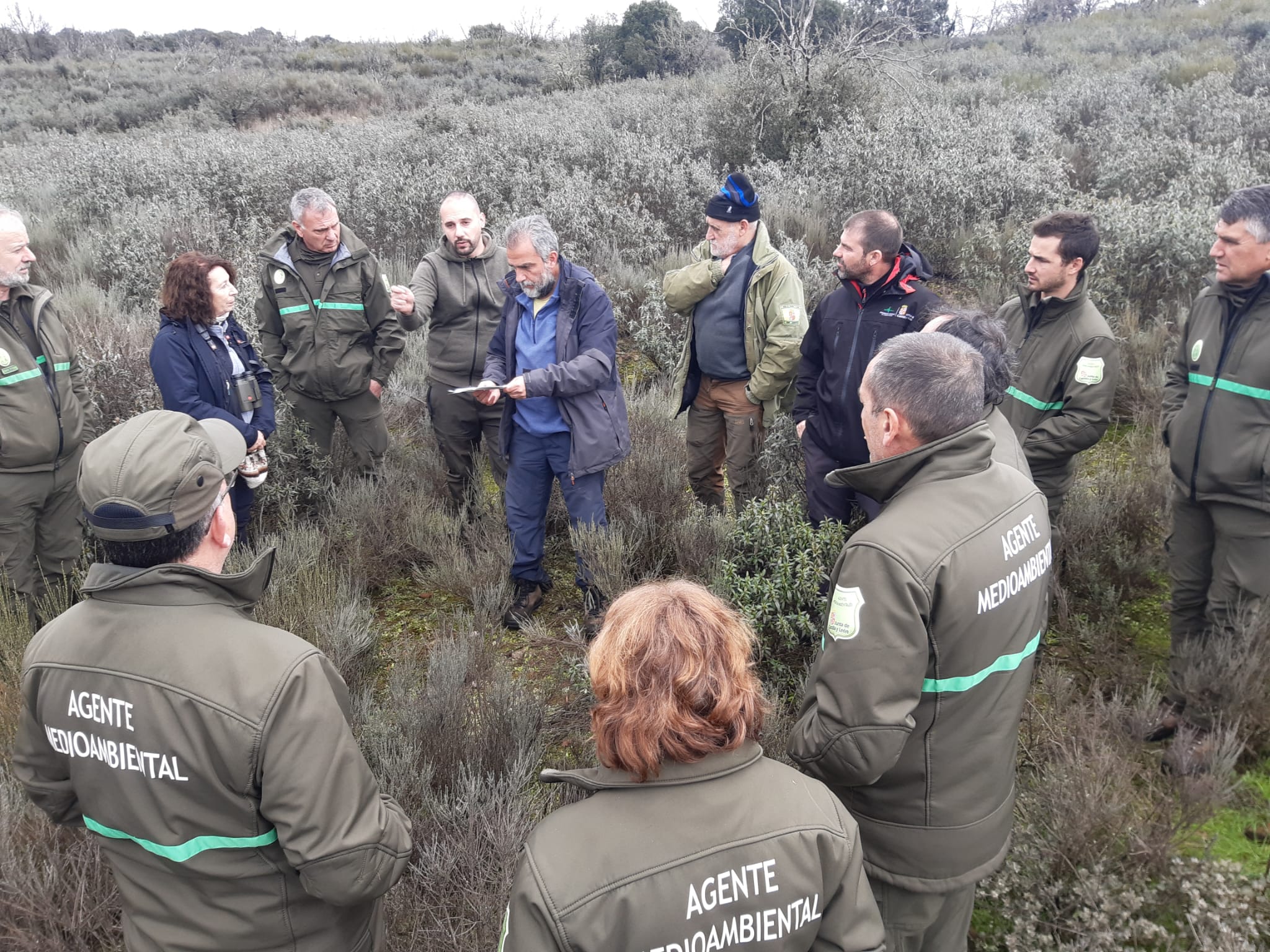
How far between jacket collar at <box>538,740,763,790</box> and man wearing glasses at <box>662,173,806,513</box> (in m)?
3.49

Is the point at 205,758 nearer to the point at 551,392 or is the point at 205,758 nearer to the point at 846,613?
the point at 846,613

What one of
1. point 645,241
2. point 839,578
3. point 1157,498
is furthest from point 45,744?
point 645,241

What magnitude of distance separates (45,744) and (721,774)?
1.62m

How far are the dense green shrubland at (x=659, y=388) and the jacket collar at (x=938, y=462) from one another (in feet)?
4.98

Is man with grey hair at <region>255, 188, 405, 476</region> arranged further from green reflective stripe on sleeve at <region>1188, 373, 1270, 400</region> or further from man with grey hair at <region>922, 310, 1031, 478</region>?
green reflective stripe on sleeve at <region>1188, 373, 1270, 400</region>

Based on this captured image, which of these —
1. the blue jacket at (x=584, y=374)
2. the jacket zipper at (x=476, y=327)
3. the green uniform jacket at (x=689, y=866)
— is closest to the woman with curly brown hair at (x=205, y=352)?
the jacket zipper at (x=476, y=327)

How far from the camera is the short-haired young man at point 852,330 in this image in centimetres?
399

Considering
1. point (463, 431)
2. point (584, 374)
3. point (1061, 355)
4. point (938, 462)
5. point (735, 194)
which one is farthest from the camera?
point (463, 431)

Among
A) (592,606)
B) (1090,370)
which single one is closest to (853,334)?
(1090,370)

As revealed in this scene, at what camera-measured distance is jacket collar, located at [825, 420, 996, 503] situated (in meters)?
2.17

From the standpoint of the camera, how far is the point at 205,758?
176 cm

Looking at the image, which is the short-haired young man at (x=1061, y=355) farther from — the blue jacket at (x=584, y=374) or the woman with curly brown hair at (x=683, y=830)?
the woman with curly brown hair at (x=683, y=830)

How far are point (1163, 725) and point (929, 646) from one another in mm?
2396

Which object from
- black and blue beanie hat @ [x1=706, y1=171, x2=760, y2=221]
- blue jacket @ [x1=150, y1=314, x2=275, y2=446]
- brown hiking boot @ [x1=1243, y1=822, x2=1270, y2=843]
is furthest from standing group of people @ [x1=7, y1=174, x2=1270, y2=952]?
black and blue beanie hat @ [x1=706, y1=171, x2=760, y2=221]
